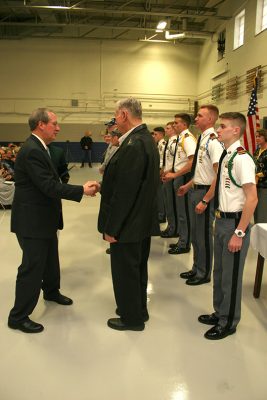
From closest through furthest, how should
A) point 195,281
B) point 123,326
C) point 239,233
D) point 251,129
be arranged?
point 239,233
point 123,326
point 195,281
point 251,129

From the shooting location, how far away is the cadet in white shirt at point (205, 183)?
3.15 m

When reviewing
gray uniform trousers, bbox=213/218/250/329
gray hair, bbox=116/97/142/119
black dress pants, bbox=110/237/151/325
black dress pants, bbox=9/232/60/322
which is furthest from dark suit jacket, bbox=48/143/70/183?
gray uniform trousers, bbox=213/218/250/329

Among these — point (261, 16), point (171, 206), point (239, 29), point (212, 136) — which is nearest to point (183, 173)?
point (171, 206)

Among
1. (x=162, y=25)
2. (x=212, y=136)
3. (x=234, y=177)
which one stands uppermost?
(x=162, y=25)

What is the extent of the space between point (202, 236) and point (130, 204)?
3.99 feet

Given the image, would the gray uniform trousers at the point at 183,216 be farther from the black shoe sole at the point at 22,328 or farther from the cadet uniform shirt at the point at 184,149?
the black shoe sole at the point at 22,328

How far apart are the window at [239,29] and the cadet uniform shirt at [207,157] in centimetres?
953

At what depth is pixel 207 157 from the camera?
3.24m

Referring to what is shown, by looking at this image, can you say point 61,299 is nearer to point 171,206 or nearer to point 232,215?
point 232,215

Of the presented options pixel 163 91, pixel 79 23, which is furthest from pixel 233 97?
pixel 79 23

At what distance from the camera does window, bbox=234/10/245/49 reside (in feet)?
37.1

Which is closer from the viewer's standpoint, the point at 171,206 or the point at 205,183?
the point at 205,183

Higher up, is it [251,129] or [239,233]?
[251,129]

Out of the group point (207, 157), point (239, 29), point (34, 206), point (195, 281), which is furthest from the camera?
point (239, 29)
